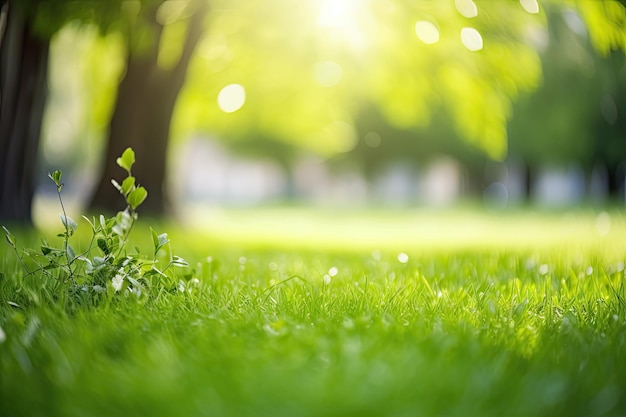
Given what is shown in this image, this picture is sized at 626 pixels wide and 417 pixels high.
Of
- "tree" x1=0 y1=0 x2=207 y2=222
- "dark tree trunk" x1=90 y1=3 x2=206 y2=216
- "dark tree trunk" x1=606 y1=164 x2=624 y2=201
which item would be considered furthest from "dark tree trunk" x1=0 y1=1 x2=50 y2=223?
"dark tree trunk" x1=606 y1=164 x2=624 y2=201

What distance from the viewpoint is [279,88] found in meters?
16.6

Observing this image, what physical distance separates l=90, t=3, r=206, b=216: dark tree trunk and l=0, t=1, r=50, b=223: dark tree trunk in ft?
7.09

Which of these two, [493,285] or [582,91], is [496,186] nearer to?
[582,91]

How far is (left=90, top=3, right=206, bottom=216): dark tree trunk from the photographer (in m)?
10.7

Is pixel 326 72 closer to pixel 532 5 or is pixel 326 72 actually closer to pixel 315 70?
pixel 315 70

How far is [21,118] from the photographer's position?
8.31m

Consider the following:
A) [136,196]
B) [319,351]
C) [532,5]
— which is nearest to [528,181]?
[532,5]

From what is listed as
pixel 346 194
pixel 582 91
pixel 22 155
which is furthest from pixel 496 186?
pixel 22 155

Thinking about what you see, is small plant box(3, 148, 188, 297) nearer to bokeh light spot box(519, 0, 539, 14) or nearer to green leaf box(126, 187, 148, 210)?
green leaf box(126, 187, 148, 210)

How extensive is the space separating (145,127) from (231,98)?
5135 millimetres

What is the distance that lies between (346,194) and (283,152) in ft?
65.7

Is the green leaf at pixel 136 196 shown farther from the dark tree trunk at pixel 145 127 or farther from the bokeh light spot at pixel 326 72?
the bokeh light spot at pixel 326 72

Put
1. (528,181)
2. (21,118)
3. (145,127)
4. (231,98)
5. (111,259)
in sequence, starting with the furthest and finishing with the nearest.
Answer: (528,181) < (231,98) < (145,127) < (21,118) < (111,259)

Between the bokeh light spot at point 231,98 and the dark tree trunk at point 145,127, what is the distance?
3462 mm
